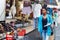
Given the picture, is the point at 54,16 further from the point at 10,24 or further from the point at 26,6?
the point at 10,24

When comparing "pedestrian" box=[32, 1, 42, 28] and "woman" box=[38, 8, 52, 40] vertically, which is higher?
"pedestrian" box=[32, 1, 42, 28]

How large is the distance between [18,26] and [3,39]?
0.15 meters

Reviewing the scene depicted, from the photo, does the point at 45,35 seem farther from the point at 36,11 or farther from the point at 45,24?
the point at 36,11

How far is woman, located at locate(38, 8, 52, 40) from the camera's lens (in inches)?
49.4

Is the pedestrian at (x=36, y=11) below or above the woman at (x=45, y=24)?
above

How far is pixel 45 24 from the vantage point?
1.26 metres

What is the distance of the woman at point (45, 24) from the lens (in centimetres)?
125

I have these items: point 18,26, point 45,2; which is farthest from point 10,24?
point 45,2

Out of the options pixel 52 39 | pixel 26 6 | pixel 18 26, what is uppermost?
pixel 26 6

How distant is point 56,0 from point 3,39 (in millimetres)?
503

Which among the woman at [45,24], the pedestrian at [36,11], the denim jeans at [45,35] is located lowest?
the denim jeans at [45,35]

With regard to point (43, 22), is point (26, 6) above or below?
above

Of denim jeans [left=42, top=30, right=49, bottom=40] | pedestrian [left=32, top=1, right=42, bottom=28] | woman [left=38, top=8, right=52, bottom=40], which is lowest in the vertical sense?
denim jeans [left=42, top=30, right=49, bottom=40]

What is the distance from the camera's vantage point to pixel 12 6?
1.25 meters
